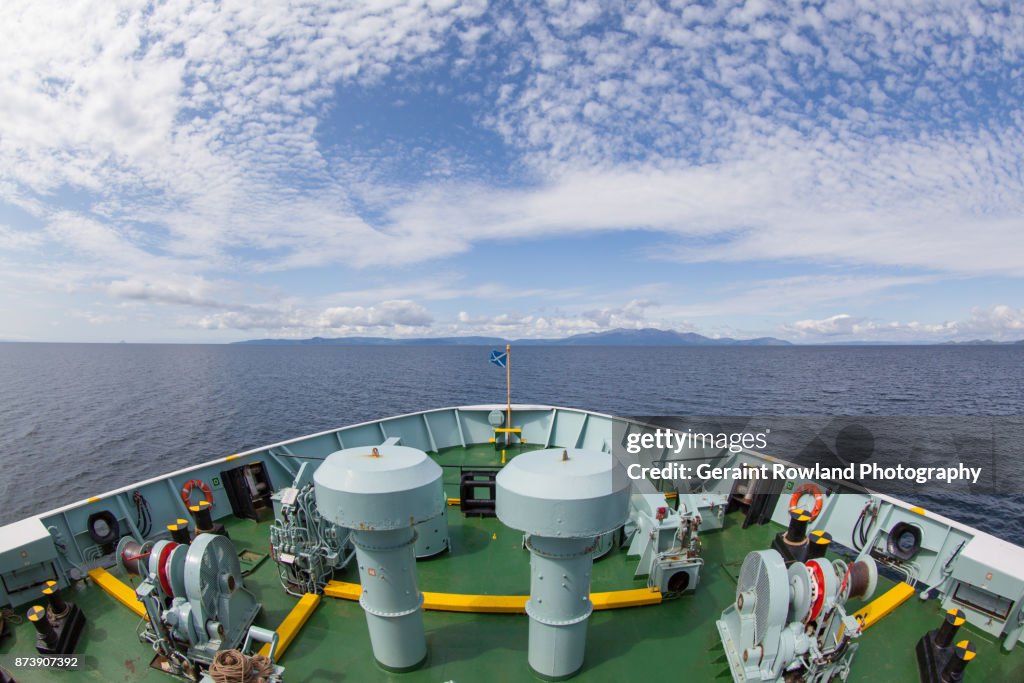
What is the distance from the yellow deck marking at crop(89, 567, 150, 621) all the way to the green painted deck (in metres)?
0.11

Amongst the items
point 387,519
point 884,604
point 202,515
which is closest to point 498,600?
point 387,519

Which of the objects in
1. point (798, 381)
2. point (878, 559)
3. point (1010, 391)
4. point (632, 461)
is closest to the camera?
point (878, 559)

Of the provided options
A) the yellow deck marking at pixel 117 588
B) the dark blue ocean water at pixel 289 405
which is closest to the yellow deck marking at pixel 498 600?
the yellow deck marking at pixel 117 588

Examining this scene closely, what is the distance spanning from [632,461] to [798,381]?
79.6m

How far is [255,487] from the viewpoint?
405 inches

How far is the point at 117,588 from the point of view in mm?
7414

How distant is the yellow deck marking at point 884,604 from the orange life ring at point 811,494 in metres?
1.74

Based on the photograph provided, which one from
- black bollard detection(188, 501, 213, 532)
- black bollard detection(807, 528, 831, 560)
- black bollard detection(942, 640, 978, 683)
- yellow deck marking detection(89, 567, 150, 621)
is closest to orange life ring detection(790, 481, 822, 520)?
black bollard detection(942, 640, 978, 683)

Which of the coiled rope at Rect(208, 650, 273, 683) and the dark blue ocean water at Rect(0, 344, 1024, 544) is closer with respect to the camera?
the coiled rope at Rect(208, 650, 273, 683)

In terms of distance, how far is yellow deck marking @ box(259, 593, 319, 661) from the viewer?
6225 millimetres

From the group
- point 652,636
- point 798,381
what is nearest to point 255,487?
point 652,636

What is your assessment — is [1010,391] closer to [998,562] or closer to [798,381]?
[798,381]

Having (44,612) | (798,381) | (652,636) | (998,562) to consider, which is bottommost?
(798,381)

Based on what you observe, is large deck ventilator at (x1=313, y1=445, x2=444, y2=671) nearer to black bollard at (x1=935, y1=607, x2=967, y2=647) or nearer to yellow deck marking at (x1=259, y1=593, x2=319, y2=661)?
yellow deck marking at (x1=259, y1=593, x2=319, y2=661)
